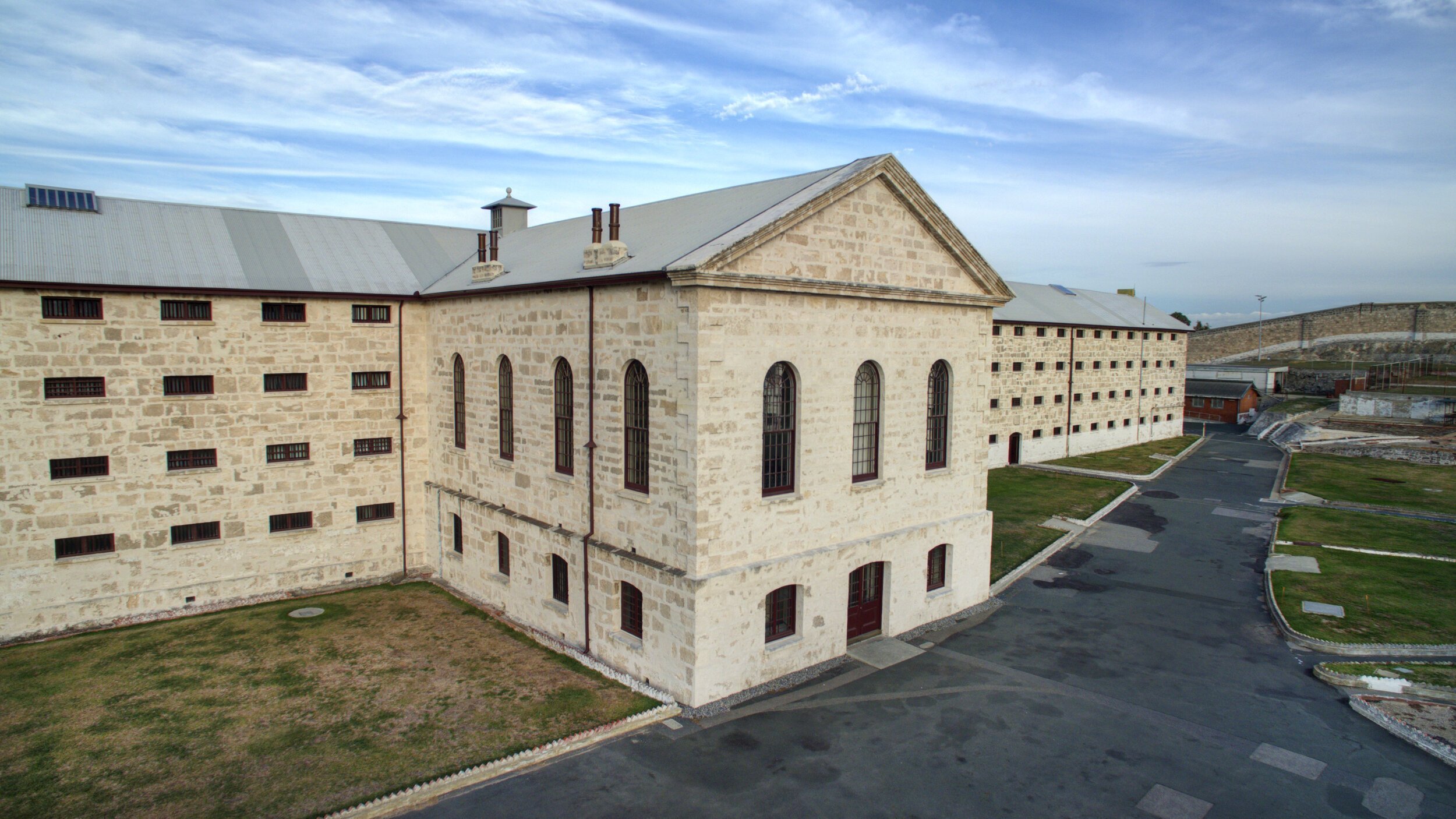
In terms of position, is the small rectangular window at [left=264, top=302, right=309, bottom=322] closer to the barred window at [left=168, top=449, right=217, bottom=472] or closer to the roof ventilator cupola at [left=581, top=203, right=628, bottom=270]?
the barred window at [left=168, top=449, right=217, bottom=472]

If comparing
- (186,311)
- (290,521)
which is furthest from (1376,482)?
(186,311)

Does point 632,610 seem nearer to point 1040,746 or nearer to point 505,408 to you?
point 505,408

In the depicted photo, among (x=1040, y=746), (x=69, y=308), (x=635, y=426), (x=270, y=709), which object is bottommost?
(x=270, y=709)

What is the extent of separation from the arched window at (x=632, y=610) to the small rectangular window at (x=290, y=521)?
463 inches

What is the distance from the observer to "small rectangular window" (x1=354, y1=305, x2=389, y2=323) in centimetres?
2433

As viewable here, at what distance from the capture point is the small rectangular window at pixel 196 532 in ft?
71.4

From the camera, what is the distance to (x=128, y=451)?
20.9m

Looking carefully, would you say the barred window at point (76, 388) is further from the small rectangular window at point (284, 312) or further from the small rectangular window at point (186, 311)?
the small rectangular window at point (284, 312)

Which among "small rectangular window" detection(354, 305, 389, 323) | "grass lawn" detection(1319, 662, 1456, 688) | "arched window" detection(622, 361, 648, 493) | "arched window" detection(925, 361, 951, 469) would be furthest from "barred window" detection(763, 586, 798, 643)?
"small rectangular window" detection(354, 305, 389, 323)

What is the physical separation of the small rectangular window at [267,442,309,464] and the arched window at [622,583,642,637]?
476 inches

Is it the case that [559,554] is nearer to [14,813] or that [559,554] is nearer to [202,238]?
[14,813]

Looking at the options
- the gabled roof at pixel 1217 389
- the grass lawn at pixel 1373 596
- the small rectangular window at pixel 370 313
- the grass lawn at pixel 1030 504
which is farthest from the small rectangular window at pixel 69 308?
the gabled roof at pixel 1217 389

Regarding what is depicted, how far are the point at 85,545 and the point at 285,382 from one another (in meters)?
6.45

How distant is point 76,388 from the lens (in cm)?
2042
